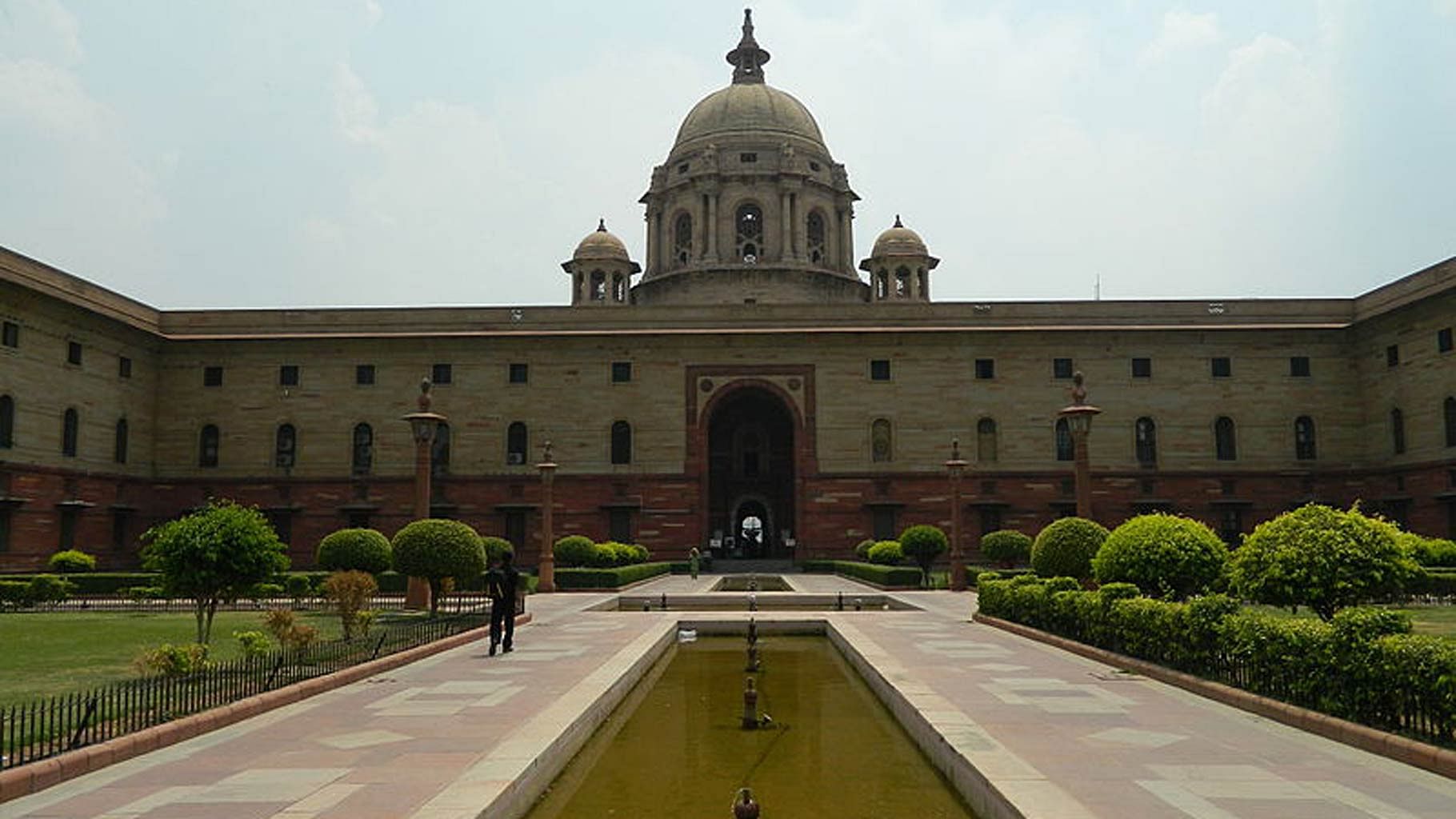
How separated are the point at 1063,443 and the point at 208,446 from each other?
105 feet

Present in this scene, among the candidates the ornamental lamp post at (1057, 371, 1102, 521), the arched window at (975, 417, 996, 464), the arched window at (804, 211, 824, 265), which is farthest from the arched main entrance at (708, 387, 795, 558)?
the ornamental lamp post at (1057, 371, 1102, 521)

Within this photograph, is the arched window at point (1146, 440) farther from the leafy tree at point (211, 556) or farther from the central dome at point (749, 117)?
the leafy tree at point (211, 556)

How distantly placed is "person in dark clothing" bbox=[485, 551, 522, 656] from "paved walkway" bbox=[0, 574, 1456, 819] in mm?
1331

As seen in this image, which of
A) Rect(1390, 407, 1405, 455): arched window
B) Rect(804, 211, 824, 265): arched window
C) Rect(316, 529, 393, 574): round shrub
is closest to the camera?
Rect(316, 529, 393, 574): round shrub

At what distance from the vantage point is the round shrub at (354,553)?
24.7 metres

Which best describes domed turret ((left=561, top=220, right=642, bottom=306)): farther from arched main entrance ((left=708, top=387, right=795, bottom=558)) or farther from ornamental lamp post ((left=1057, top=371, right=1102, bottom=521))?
ornamental lamp post ((left=1057, top=371, right=1102, bottom=521))

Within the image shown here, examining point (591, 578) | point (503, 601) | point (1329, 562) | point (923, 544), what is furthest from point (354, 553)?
point (1329, 562)

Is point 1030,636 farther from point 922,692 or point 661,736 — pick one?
point 661,736

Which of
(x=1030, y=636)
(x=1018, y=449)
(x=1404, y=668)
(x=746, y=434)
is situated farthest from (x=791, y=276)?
(x=1404, y=668)

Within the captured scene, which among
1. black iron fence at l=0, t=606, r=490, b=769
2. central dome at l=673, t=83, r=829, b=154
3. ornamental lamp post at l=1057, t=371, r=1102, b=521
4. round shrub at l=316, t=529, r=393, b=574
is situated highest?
central dome at l=673, t=83, r=829, b=154

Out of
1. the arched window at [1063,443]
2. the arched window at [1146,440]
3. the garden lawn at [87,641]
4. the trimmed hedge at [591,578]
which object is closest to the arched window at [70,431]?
the garden lawn at [87,641]

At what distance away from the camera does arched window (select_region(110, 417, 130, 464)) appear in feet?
123

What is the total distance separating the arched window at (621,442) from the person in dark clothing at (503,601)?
81.6 feet

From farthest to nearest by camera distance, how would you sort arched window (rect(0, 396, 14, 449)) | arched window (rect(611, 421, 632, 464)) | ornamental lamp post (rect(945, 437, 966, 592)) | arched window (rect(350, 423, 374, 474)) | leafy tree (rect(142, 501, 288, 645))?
arched window (rect(611, 421, 632, 464)) → arched window (rect(350, 423, 374, 474)) → arched window (rect(0, 396, 14, 449)) → ornamental lamp post (rect(945, 437, 966, 592)) → leafy tree (rect(142, 501, 288, 645))
